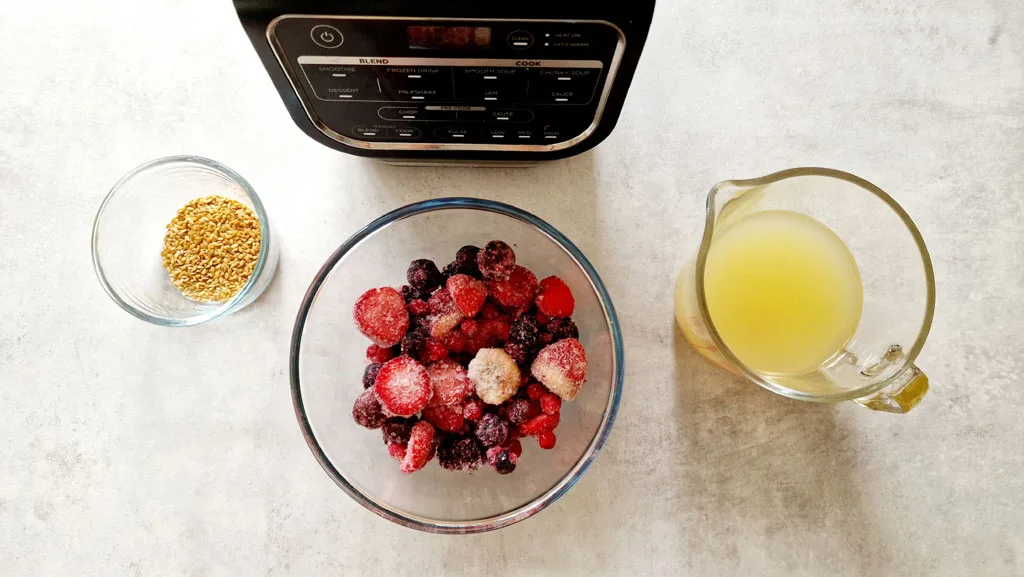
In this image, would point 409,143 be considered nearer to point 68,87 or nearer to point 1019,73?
point 68,87

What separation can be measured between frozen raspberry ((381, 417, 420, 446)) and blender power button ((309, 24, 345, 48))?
1.62 feet

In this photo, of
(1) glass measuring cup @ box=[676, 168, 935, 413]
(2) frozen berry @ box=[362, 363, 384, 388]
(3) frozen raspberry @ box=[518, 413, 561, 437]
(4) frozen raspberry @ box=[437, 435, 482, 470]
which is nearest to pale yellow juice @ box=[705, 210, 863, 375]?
(1) glass measuring cup @ box=[676, 168, 935, 413]

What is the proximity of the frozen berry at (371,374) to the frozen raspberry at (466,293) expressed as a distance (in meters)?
0.15

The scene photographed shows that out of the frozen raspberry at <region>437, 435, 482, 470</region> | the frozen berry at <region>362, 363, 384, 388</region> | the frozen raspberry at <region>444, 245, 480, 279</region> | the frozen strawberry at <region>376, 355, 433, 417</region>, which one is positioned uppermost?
the frozen raspberry at <region>444, 245, 480, 279</region>

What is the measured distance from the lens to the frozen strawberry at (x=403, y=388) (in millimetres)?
849

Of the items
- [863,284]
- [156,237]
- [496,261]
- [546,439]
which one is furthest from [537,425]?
[156,237]

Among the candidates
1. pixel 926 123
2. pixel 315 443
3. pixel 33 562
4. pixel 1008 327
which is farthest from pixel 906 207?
pixel 33 562

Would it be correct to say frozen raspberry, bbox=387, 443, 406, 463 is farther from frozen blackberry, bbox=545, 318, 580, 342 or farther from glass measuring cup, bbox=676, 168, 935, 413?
glass measuring cup, bbox=676, 168, 935, 413

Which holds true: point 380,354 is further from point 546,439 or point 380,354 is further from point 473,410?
point 546,439

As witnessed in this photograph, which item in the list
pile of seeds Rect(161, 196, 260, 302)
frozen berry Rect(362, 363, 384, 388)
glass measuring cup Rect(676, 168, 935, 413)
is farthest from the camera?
pile of seeds Rect(161, 196, 260, 302)

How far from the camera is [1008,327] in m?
1.04

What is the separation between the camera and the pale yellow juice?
2.99 feet

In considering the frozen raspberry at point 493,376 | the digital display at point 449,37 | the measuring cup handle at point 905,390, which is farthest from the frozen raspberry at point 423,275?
the measuring cup handle at point 905,390

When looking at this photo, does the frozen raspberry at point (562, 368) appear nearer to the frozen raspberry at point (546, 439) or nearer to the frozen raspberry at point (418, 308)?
the frozen raspberry at point (546, 439)
